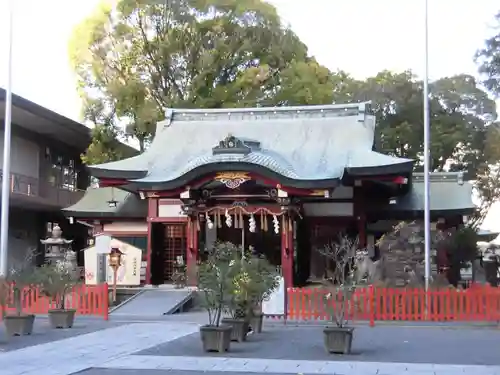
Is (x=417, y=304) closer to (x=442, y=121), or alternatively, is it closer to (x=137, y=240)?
(x=137, y=240)

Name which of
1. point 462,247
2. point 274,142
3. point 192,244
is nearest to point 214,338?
point 192,244

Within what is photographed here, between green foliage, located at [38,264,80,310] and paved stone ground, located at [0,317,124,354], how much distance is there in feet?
2.75

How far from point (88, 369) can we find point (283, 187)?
12921mm

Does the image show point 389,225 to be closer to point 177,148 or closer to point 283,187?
point 283,187

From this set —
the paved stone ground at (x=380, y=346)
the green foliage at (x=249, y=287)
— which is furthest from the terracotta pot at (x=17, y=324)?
the green foliage at (x=249, y=287)

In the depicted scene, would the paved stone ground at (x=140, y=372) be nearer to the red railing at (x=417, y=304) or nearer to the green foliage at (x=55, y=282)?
the green foliage at (x=55, y=282)

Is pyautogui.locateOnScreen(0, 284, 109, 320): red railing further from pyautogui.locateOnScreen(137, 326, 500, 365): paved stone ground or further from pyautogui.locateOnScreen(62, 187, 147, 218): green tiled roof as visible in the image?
pyautogui.locateOnScreen(62, 187, 147, 218): green tiled roof

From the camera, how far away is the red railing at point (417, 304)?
60.5ft

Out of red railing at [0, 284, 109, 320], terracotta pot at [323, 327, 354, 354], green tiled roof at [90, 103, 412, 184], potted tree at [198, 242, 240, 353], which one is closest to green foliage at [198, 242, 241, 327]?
potted tree at [198, 242, 240, 353]

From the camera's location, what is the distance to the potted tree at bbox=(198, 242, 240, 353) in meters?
12.9

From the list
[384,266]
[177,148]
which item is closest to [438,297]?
[384,266]

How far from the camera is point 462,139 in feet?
124

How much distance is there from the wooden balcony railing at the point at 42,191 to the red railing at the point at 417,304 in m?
15.0

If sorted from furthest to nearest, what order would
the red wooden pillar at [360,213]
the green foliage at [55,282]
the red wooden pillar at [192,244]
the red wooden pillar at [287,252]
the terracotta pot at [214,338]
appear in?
the red wooden pillar at [360,213], the red wooden pillar at [192,244], the red wooden pillar at [287,252], the green foliage at [55,282], the terracotta pot at [214,338]
